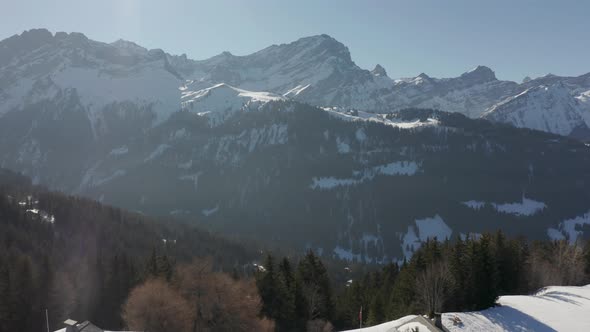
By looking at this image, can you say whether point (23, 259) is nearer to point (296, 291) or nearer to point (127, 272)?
point (127, 272)

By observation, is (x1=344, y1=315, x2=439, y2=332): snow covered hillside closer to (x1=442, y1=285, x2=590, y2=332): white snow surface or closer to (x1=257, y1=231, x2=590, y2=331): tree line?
(x1=442, y1=285, x2=590, y2=332): white snow surface

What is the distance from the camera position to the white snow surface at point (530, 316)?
194 ft

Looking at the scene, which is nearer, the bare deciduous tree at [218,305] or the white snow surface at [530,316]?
the white snow surface at [530,316]

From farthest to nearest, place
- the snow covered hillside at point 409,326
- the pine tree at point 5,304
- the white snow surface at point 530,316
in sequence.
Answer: the pine tree at point 5,304, the white snow surface at point 530,316, the snow covered hillside at point 409,326

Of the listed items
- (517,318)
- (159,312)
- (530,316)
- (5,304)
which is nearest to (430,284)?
(517,318)

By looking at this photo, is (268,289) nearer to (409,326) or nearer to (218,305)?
(218,305)

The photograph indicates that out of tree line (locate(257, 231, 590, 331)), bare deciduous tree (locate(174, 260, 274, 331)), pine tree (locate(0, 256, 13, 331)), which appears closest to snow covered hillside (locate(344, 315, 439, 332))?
tree line (locate(257, 231, 590, 331))

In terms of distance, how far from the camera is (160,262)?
8688cm

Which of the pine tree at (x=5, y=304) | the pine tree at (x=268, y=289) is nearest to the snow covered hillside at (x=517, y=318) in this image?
the pine tree at (x=268, y=289)

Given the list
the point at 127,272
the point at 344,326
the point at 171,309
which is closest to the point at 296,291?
the point at 344,326

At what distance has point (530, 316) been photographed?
2461 inches

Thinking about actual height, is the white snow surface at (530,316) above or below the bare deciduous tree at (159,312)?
below

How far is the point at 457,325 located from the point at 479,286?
13220mm

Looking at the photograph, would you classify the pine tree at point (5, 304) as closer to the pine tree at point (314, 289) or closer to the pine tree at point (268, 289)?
the pine tree at point (268, 289)
